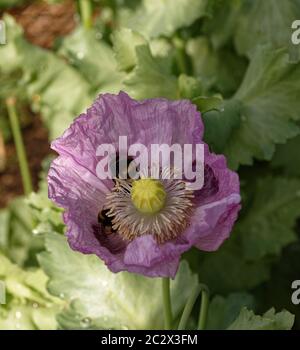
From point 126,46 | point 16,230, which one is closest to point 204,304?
point 126,46

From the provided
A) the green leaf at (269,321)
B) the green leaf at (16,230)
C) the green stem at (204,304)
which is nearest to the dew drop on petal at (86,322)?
the green stem at (204,304)

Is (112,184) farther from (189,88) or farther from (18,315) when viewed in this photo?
(18,315)

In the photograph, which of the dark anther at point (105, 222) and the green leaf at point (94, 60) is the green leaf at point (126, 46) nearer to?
the green leaf at point (94, 60)

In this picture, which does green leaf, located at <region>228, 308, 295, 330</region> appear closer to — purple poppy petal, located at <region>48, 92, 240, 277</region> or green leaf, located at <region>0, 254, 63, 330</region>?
purple poppy petal, located at <region>48, 92, 240, 277</region>

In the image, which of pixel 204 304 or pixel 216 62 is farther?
pixel 216 62

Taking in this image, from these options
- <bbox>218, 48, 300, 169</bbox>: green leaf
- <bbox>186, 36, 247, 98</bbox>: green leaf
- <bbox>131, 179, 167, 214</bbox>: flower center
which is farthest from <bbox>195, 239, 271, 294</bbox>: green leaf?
<bbox>131, 179, 167, 214</bbox>: flower center
